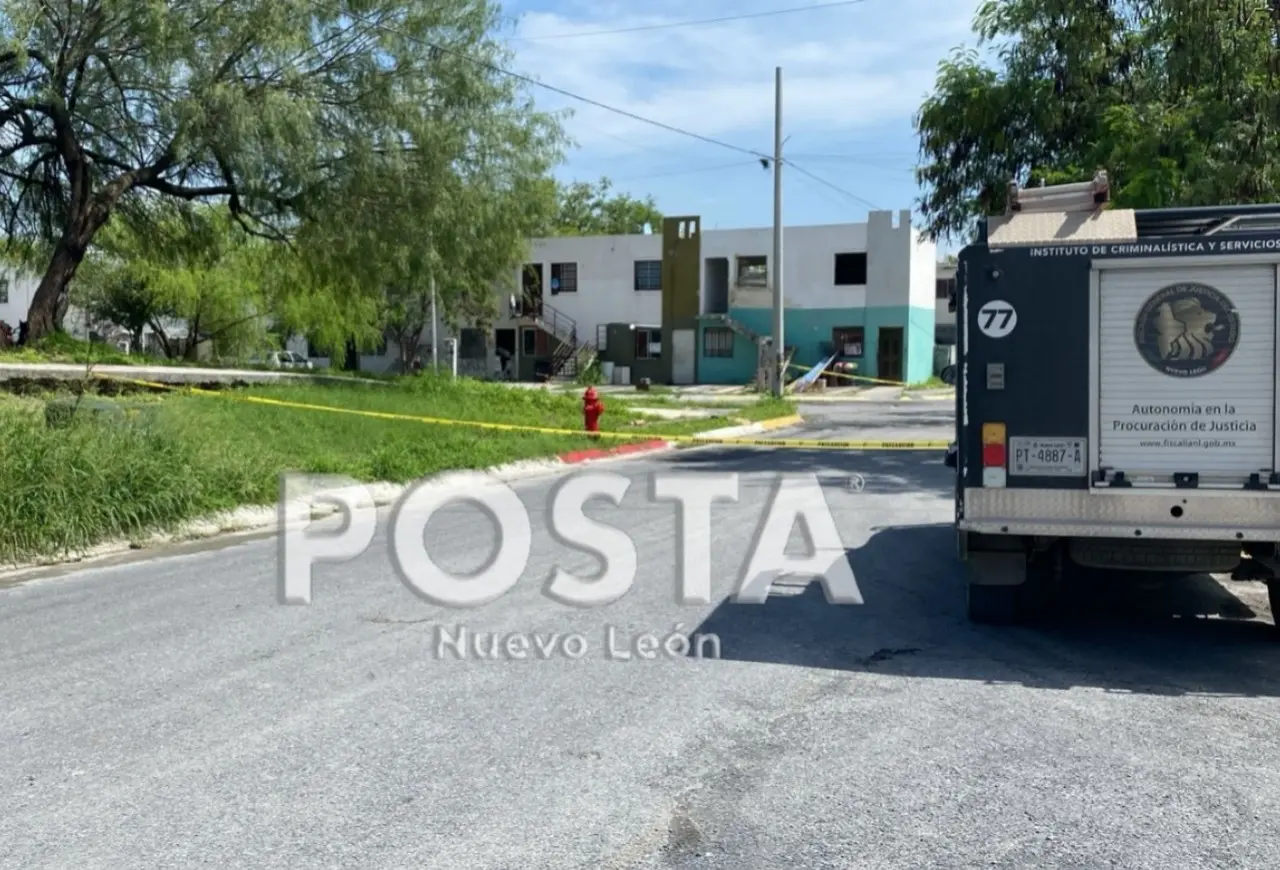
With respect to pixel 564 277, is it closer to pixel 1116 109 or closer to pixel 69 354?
pixel 69 354

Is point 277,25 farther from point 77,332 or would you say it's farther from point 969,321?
point 77,332

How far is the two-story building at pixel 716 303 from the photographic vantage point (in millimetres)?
50562

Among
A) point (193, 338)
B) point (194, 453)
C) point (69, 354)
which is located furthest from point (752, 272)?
point (194, 453)

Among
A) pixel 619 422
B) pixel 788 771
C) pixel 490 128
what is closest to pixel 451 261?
pixel 490 128

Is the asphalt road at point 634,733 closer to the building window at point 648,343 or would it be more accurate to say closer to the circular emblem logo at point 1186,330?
the circular emblem logo at point 1186,330

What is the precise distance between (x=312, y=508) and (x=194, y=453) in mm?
1330

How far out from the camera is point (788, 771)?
505cm

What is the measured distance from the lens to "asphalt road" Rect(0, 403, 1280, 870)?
4344mm

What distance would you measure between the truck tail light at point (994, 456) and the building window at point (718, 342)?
4626cm

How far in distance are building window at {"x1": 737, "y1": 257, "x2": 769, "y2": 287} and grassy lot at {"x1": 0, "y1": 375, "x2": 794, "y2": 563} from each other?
31.8m

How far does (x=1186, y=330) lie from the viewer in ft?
23.2

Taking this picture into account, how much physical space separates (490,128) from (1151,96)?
12.7 m

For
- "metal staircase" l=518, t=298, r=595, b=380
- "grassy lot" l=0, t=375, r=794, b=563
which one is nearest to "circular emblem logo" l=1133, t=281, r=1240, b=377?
"grassy lot" l=0, t=375, r=794, b=563

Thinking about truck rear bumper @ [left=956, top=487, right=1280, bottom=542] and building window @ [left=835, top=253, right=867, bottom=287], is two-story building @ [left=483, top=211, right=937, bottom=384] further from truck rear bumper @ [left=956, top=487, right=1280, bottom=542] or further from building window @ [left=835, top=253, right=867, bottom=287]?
truck rear bumper @ [left=956, top=487, right=1280, bottom=542]
